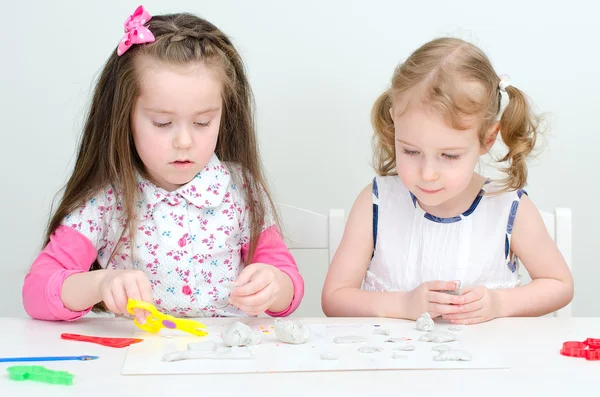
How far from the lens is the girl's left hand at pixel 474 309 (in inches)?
45.6

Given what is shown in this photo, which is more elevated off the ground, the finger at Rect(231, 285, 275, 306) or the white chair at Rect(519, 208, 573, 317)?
the white chair at Rect(519, 208, 573, 317)

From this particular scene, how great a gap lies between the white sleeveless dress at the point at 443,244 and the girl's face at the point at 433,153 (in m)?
0.11

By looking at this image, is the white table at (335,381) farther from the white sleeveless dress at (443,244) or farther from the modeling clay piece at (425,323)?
the white sleeveless dress at (443,244)

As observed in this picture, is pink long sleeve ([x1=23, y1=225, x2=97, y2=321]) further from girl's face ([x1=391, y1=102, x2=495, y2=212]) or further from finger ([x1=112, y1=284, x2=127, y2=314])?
girl's face ([x1=391, y1=102, x2=495, y2=212])

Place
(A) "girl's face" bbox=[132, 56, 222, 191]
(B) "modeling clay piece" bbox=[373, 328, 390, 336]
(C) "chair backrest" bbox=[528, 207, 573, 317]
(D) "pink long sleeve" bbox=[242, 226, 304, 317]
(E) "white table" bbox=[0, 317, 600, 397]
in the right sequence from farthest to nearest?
1. (C) "chair backrest" bbox=[528, 207, 573, 317]
2. (D) "pink long sleeve" bbox=[242, 226, 304, 317]
3. (A) "girl's face" bbox=[132, 56, 222, 191]
4. (B) "modeling clay piece" bbox=[373, 328, 390, 336]
5. (E) "white table" bbox=[0, 317, 600, 397]

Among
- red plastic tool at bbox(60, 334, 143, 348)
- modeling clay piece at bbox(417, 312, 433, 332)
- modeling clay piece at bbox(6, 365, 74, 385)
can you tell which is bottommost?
modeling clay piece at bbox(6, 365, 74, 385)

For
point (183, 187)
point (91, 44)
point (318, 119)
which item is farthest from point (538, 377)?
point (91, 44)

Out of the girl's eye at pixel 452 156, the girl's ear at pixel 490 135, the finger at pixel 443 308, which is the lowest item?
the finger at pixel 443 308

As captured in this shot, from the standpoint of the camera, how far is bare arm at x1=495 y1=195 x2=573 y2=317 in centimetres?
126

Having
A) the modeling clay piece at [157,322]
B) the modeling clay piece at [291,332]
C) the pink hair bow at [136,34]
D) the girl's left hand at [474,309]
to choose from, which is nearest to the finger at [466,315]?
the girl's left hand at [474,309]

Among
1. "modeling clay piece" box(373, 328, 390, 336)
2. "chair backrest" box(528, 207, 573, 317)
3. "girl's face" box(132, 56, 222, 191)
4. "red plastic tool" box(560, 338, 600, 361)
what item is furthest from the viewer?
"chair backrest" box(528, 207, 573, 317)

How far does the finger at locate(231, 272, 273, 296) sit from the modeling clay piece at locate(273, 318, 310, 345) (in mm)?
87

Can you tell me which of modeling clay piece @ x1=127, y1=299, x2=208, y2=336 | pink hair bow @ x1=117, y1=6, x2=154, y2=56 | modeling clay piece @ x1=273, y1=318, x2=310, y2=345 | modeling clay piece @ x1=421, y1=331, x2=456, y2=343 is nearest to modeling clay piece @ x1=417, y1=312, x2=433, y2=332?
modeling clay piece @ x1=421, y1=331, x2=456, y2=343

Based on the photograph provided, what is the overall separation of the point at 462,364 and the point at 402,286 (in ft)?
1.41
